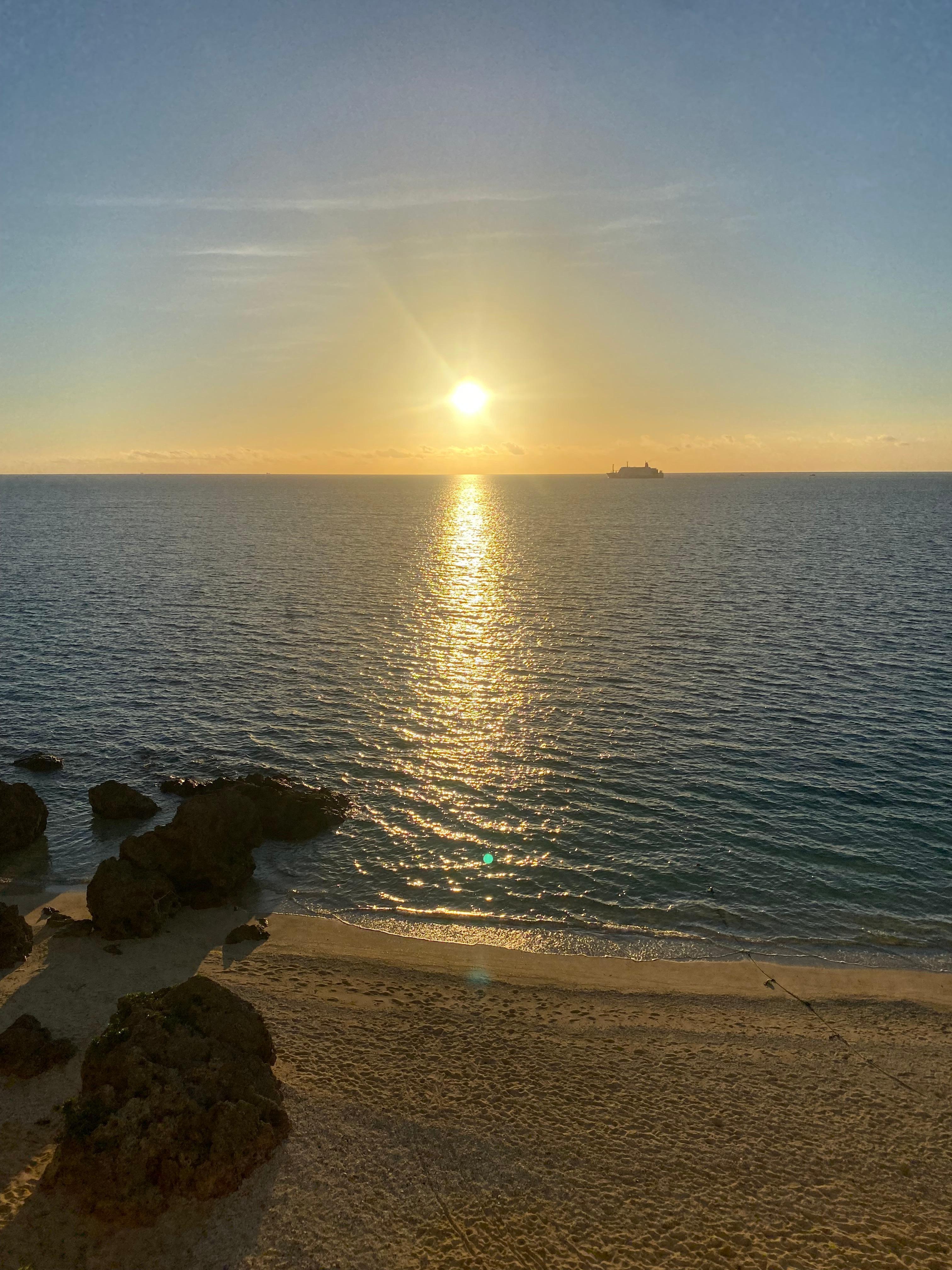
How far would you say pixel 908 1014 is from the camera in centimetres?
2502

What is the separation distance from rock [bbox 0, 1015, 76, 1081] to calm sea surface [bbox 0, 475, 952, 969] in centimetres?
1063

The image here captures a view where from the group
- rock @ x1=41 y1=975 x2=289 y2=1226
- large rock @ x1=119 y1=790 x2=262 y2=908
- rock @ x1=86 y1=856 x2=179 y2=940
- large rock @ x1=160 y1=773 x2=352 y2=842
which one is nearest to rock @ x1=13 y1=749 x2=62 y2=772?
large rock @ x1=160 y1=773 x2=352 y2=842

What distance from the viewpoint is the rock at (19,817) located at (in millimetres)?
35094

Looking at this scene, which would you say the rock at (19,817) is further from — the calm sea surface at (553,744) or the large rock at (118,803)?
the large rock at (118,803)

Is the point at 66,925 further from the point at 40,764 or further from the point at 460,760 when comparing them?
the point at 460,760

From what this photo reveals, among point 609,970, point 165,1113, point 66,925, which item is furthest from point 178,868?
point 609,970

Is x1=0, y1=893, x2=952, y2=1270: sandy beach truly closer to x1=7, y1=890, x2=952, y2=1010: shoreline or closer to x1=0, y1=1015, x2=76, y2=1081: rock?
x1=7, y1=890, x2=952, y2=1010: shoreline

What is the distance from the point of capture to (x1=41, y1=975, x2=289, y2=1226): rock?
16.8 m

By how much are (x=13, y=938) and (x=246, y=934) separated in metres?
7.81

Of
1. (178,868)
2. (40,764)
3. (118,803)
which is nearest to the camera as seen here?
(178,868)

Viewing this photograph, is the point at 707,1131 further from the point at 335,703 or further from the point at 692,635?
the point at 692,635

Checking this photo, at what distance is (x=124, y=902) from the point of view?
28547 millimetres

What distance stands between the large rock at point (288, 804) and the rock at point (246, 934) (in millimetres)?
7171

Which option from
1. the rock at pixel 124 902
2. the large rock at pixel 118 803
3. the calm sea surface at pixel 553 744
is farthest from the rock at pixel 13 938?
the large rock at pixel 118 803
